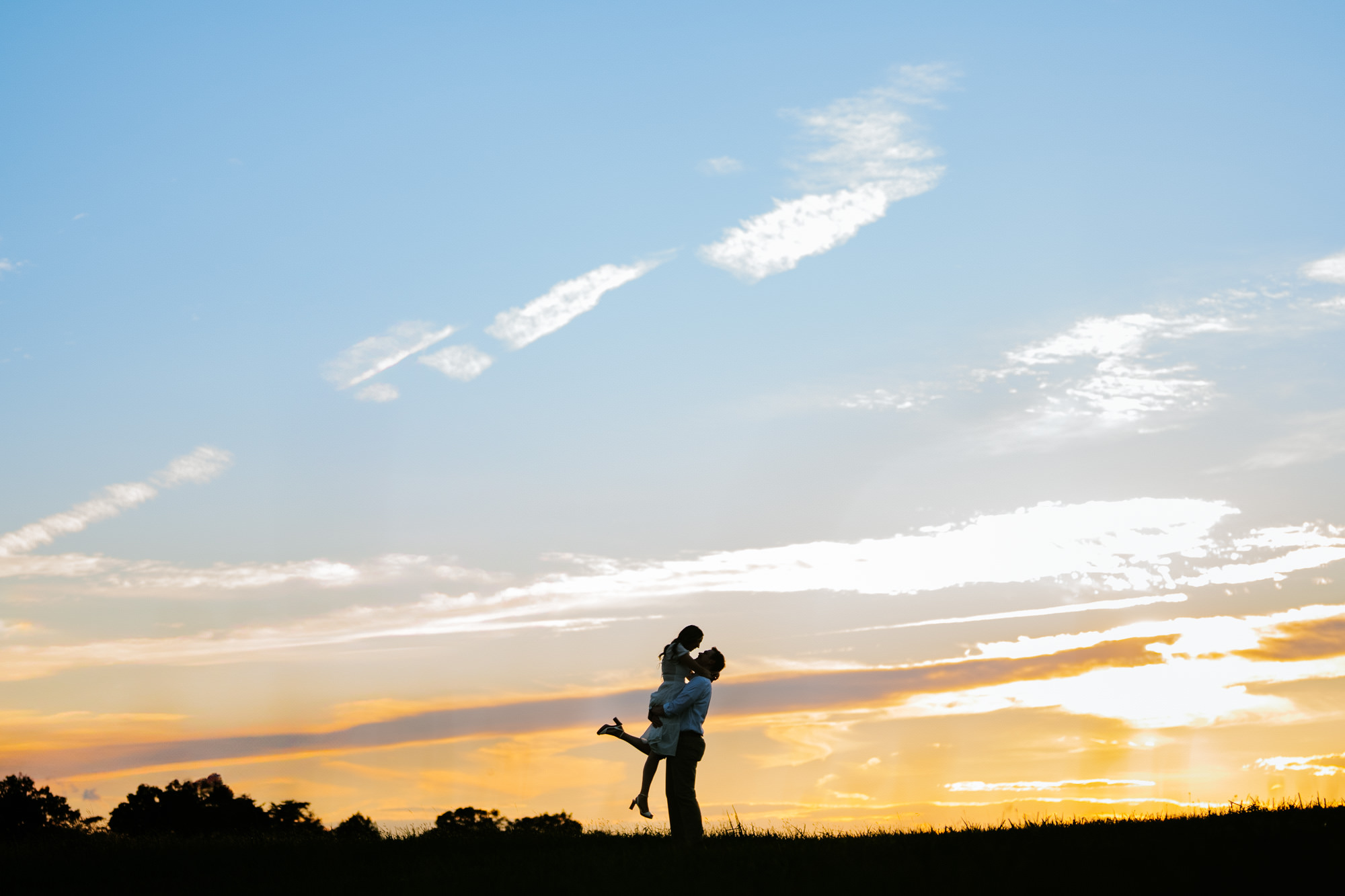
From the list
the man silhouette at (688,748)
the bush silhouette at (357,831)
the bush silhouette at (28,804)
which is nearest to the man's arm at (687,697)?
the man silhouette at (688,748)

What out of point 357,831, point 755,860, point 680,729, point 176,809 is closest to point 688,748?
point 680,729

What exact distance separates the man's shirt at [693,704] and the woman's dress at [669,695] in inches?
4.3

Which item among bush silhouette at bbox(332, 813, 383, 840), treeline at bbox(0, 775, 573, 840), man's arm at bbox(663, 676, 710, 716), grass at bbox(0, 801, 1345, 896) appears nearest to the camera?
grass at bbox(0, 801, 1345, 896)

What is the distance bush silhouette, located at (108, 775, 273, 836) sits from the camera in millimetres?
47375

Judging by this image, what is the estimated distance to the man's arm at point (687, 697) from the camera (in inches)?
609

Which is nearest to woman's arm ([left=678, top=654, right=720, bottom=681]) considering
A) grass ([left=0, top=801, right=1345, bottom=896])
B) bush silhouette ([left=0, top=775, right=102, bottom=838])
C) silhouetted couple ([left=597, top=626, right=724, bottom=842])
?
silhouetted couple ([left=597, top=626, right=724, bottom=842])

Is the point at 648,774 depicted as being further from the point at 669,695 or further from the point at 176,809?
the point at 176,809

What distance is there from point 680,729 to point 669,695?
541 millimetres

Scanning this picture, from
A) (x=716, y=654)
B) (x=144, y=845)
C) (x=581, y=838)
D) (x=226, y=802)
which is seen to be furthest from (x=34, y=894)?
(x=226, y=802)

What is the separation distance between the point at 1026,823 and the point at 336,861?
11.1 metres

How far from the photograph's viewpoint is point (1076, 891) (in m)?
11.4

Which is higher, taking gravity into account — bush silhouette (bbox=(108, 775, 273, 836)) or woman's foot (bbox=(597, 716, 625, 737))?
woman's foot (bbox=(597, 716, 625, 737))

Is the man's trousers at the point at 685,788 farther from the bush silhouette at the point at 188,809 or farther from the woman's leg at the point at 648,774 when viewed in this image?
the bush silhouette at the point at 188,809

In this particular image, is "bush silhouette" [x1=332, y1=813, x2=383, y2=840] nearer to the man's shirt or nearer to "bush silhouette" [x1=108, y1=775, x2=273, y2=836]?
the man's shirt
